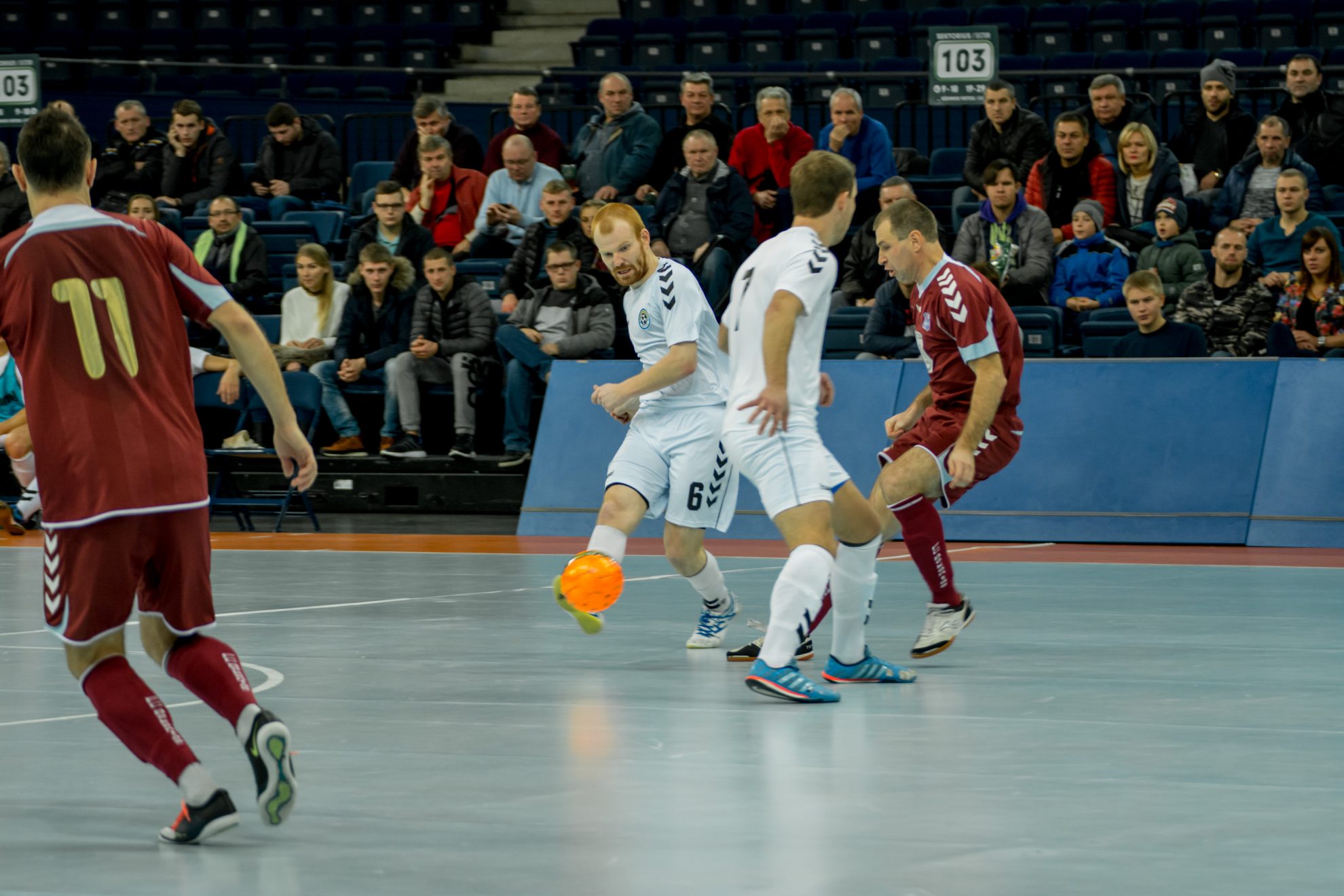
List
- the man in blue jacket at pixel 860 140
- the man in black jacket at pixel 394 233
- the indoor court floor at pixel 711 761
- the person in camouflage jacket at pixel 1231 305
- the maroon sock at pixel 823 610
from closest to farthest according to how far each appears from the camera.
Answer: the indoor court floor at pixel 711 761, the maroon sock at pixel 823 610, the person in camouflage jacket at pixel 1231 305, the man in blue jacket at pixel 860 140, the man in black jacket at pixel 394 233

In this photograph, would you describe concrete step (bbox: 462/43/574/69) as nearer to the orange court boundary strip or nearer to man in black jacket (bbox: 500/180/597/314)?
man in black jacket (bbox: 500/180/597/314)

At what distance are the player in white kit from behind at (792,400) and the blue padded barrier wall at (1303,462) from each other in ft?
22.3

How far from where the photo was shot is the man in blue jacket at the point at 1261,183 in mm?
14430

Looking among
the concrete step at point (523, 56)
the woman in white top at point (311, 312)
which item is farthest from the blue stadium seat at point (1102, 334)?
the concrete step at point (523, 56)

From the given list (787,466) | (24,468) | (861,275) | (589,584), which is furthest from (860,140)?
(787,466)

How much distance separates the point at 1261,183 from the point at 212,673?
12.1 meters

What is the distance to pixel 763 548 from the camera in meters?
13.1

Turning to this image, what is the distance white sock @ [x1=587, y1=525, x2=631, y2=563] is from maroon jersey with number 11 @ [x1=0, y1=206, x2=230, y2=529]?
10.1 ft

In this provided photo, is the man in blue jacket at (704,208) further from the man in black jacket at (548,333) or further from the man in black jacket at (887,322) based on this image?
the man in black jacket at (887,322)

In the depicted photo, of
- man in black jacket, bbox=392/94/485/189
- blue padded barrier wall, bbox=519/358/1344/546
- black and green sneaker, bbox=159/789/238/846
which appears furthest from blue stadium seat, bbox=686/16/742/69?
black and green sneaker, bbox=159/789/238/846

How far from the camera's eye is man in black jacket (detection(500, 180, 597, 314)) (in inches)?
620

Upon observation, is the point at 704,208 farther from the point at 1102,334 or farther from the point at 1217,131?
the point at 1217,131

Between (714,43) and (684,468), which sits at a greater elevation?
(714,43)

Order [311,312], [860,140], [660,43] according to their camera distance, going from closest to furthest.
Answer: [860,140], [311,312], [660,43]
